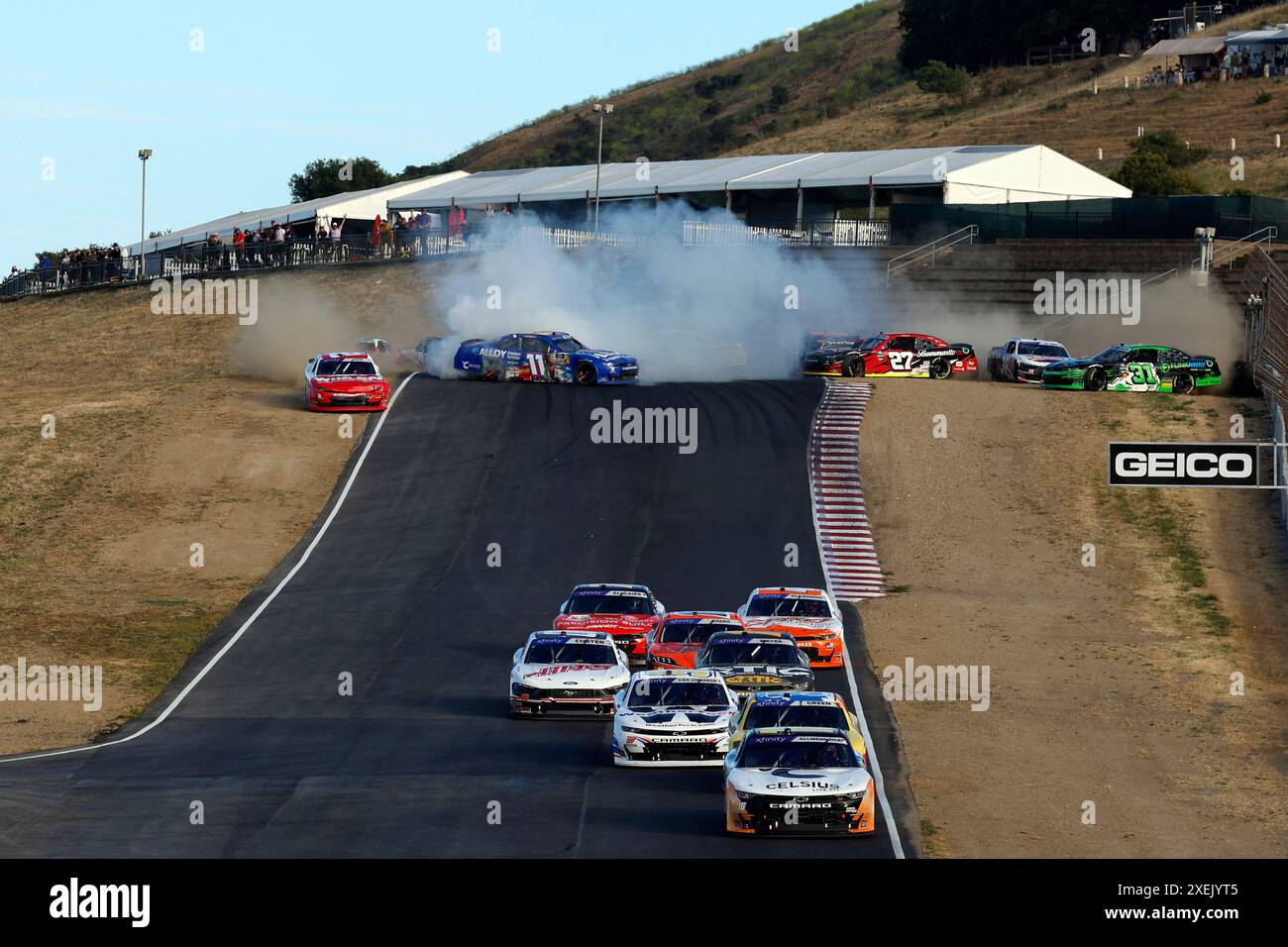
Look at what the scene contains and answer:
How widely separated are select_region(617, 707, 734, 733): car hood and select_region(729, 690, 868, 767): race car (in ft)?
3.39

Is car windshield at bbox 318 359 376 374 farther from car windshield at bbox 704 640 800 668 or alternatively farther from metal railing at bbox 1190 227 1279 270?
metal railing at bbox 1190 227 1279 270

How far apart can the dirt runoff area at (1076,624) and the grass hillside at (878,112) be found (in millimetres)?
43870

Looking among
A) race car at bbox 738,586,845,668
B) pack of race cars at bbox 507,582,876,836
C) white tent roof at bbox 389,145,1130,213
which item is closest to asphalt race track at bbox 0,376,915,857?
pack of race cars at bbox 507,582,876,836

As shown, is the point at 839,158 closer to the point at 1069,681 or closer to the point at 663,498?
the point at 663,498

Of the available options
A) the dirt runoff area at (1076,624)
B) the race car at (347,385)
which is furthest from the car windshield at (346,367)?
the dirt runoff area at (1076,624)

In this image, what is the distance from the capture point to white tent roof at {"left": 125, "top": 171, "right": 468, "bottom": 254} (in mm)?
94688

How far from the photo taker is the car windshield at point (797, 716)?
71.2ft

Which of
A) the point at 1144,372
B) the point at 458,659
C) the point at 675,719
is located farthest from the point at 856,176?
the point at 675,719

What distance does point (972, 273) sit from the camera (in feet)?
219

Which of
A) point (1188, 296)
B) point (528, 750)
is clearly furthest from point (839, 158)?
point (528, 750)

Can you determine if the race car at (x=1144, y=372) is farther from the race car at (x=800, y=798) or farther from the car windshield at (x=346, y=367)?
the race car at (x=800, y=798)

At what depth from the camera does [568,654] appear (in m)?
26.9
